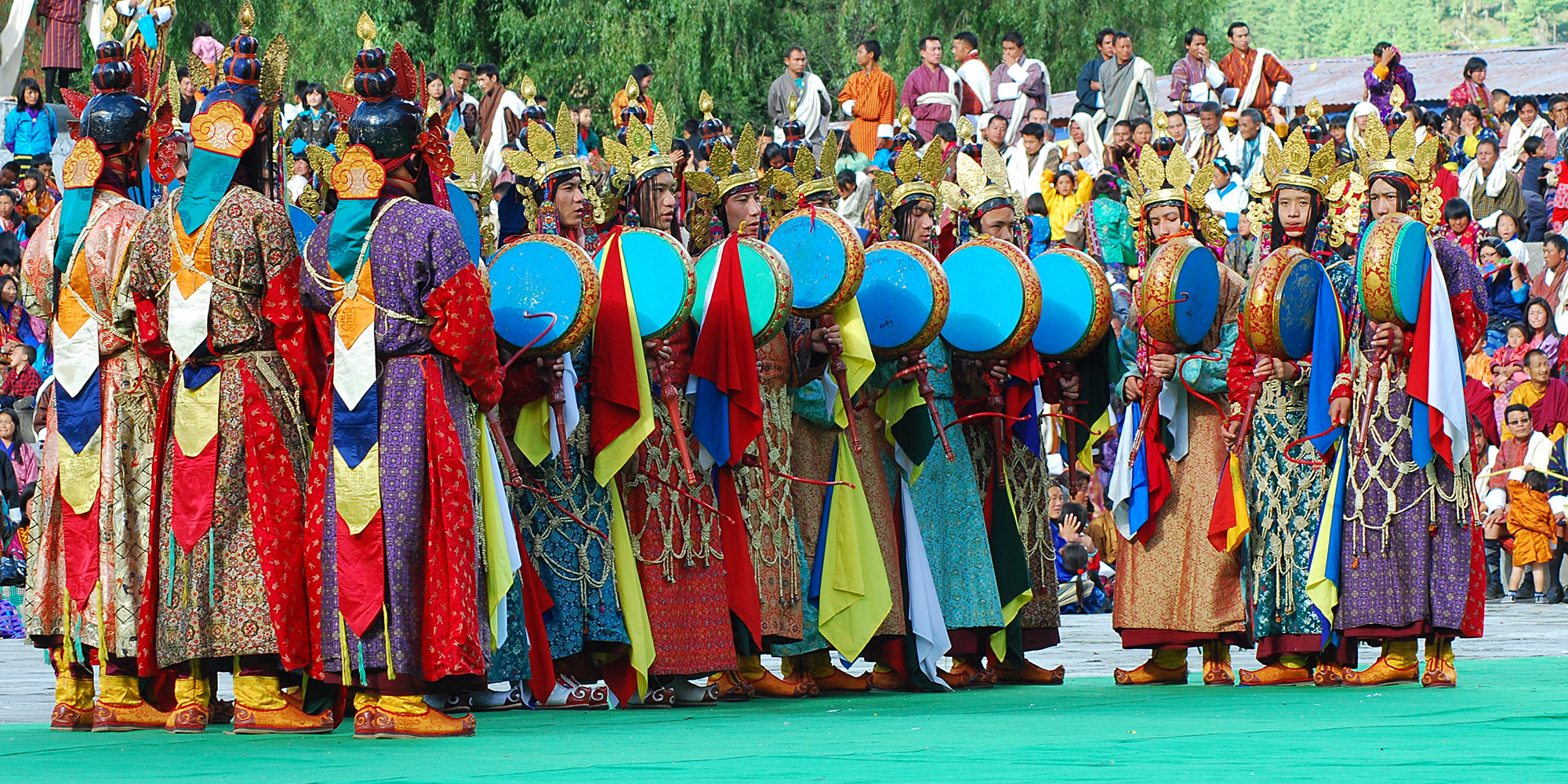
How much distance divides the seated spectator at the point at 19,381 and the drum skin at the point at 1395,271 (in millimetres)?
9229

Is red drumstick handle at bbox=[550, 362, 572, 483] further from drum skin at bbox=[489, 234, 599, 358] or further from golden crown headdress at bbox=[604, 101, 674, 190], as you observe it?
golden crown headdress at bbox=[604, 101, 674, 190]

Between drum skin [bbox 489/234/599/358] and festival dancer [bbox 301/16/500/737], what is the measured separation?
0.59 metres

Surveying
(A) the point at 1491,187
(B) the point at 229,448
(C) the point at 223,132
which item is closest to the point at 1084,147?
(A) the point at 1491,187

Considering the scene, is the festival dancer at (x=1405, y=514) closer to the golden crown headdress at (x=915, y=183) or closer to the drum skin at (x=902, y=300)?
the drum skin at (x=902, y=300)

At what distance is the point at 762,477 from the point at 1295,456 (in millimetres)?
1858

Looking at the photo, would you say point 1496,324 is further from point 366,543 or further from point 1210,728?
point 366,543

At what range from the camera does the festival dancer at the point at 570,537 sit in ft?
20.8

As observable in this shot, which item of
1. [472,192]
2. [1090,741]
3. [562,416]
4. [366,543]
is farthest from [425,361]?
[1090,741]

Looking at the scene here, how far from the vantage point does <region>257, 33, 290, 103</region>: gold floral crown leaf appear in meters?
5.92

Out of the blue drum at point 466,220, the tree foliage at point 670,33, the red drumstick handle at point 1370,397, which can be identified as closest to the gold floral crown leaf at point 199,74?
the blue drum at point 466,220

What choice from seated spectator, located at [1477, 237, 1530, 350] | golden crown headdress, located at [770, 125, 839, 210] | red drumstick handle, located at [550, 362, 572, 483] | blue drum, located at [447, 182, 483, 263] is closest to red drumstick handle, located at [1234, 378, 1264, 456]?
golden crown headdress, located at [770, 125, 839, 210]

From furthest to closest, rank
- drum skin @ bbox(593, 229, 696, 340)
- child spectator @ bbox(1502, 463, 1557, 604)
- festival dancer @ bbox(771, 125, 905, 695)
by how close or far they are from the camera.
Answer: child spectator @ bbox(1502, 463, 1557, 604) < festival dancer @ bbox(771, 125, 905, 695) < drum skin @ bbox(593, 229, 696, 340)

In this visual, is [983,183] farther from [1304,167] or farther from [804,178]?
[1304,167]

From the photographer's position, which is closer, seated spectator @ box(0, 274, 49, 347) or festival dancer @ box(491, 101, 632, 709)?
festival dancer @ box(491, 101, 632, 709)
